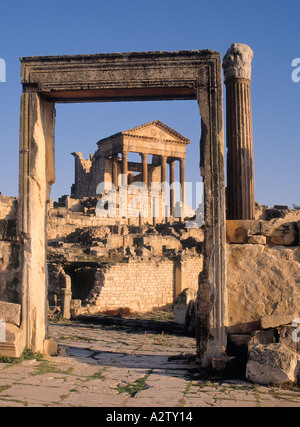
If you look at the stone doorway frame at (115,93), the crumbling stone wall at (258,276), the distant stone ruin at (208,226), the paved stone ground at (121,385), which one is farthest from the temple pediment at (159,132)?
the crumbling stone wall at (258,276)

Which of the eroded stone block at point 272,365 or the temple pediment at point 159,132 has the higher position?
the temple pediment at point 159,132

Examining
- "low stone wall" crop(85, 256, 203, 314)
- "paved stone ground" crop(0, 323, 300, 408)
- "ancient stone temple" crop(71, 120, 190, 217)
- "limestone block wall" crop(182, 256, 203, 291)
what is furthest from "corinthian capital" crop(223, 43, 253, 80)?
"ancient stone temple" crop(71, 120, 190, 217)

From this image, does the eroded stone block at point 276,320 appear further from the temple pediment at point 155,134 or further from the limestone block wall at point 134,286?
the temple pediment at point 155,134

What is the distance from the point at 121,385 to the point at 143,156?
3701cm

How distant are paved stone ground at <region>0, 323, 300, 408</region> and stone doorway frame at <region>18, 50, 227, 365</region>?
2.11ft

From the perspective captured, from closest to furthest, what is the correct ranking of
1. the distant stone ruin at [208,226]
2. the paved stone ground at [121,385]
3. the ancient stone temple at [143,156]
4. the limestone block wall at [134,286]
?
the paved stone ground at [121,385], the distant stone ruin at [208,226], the limestone block wall at [134,286], the ancient stone temple at [143,156]

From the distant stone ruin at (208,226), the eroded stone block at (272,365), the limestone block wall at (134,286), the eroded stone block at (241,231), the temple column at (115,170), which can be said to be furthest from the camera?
the temple column at (115,170)

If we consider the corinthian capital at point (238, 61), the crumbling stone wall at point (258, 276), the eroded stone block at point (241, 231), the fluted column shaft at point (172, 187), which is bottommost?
the crumbling stone wall at point (258, 276)

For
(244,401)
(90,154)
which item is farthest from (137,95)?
(90,154)

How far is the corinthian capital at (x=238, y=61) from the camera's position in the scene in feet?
24.6

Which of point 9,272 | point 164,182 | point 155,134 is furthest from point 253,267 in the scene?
point 155,134

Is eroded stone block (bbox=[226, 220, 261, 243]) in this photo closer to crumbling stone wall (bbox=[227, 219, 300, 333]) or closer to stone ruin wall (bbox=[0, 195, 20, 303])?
crumbling stone wall (bbox=[227, 219, 300, 333])

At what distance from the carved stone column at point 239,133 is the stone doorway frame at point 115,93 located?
45.4 inches

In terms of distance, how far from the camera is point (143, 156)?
41.3 metres
